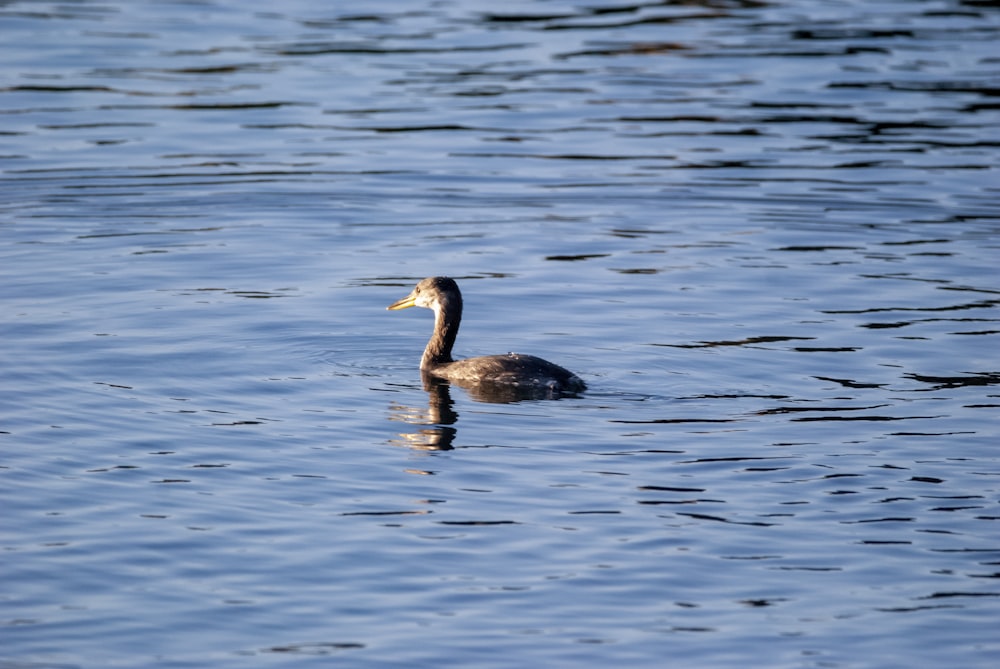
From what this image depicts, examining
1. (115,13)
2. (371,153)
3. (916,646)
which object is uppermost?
(115,13)

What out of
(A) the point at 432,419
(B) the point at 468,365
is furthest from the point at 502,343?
(A) the point at 432,419

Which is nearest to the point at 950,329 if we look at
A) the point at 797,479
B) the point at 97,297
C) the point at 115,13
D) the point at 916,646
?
the point at 797,479

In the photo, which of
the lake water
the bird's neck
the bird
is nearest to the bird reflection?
the lake water

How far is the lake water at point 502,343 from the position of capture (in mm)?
9055

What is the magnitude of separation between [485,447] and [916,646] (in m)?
4.03

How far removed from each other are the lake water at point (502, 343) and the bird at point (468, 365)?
0.24 meters

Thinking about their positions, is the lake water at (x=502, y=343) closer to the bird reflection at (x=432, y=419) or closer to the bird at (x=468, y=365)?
the bird reflection at (x=432, y=419)

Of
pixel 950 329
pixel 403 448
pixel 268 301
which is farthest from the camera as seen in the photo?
pixel 268 301

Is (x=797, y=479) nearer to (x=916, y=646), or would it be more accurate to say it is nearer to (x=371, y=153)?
(x=916, y=646)

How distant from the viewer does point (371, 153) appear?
2220 cm

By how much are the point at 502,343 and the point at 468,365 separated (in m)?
1.51

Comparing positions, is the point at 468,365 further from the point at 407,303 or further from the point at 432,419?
the point at 407,303

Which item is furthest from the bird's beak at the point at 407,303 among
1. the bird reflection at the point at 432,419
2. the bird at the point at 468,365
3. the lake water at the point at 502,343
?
the bird reflection at the point at 432,419

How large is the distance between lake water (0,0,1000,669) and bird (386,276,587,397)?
24 centimetres
